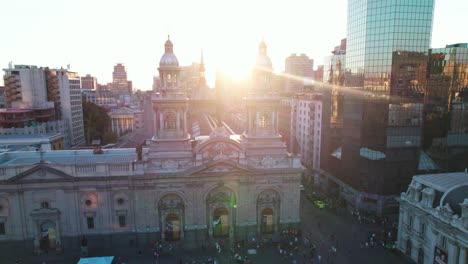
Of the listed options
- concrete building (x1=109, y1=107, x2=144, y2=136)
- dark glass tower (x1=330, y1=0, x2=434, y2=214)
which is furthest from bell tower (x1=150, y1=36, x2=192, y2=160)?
concrete building (x1=109, y1=107, x2=144, y2=136)

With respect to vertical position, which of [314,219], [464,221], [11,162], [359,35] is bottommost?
[314,219]

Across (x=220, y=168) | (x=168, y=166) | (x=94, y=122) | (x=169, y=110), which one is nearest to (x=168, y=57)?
(x=169, y=110)

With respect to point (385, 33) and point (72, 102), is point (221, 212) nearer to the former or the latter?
point (385, 33)

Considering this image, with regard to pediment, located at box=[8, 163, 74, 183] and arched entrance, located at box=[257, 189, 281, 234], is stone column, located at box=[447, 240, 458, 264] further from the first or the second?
pediment, located at box=[8, 163, 74, 183]

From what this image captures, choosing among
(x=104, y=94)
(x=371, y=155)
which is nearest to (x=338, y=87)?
(x=371, y=155)

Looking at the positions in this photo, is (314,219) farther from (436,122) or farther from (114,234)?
(114,234)

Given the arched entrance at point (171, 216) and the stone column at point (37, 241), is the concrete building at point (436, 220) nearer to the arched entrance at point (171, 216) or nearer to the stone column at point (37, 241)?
the arched entrance at point (171, 216)
